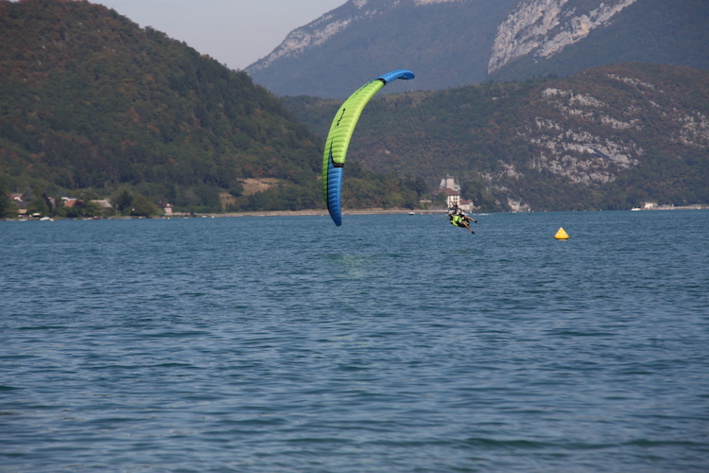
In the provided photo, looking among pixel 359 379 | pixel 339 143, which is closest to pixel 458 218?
pixel 339 143

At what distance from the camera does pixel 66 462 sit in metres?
15.3

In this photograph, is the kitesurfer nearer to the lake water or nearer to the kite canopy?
the kite canopy

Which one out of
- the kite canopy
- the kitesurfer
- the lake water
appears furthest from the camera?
the kitesurfer

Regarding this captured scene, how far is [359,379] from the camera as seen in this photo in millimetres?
21656

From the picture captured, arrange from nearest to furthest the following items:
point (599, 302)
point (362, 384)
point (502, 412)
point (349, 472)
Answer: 1. point (349, 472)
2. point (502, 412)
3. point (362, 384)
4. point (599, 302)

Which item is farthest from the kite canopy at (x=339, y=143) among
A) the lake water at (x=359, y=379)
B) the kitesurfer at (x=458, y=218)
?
the lake water at (x=359, y=379)

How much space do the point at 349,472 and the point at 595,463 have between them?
14.0ft

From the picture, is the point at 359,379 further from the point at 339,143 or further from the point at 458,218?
the point at 458,218

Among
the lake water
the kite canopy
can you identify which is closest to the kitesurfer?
the kite canopy

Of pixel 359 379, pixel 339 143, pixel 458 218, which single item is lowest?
pixel 359 379

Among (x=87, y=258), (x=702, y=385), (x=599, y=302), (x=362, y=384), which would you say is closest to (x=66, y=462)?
(x=362, y=384)

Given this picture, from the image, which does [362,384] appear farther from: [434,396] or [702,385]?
[702,385]

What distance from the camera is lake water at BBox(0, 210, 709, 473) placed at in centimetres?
1564

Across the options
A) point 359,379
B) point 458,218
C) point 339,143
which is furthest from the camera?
point 458,218
